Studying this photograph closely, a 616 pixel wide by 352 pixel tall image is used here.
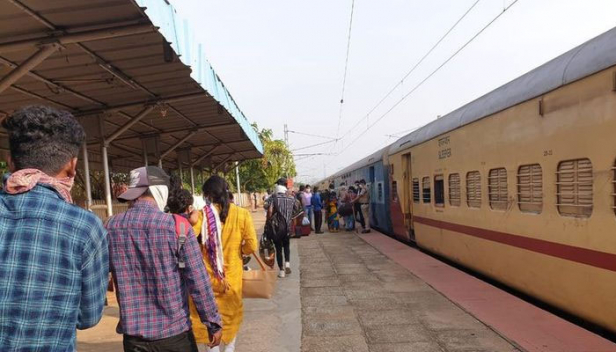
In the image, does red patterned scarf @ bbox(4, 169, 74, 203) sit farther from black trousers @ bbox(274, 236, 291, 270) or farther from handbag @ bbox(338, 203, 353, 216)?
handbag @ bbox(338, 203, 353, 216)

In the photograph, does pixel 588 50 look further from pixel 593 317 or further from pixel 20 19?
pixel 20 19

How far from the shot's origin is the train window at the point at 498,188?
19.1ft

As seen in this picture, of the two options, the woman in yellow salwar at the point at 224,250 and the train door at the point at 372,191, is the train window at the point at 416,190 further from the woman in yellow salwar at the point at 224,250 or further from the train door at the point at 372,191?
the woman in yellow salwar at the point at 224,250

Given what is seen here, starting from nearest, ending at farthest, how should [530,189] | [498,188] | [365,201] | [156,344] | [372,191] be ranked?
[156,344]
[530,189]
[498,188]
[365,201]
[372,191]

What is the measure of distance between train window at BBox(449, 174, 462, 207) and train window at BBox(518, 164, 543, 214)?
78.0 inches

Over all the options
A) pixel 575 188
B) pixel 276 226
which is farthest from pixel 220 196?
pixel 276 226

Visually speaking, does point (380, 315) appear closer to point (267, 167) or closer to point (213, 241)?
point (213, 241)

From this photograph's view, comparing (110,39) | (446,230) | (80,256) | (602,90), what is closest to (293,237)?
(446,230)

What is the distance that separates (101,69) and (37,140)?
4.77m

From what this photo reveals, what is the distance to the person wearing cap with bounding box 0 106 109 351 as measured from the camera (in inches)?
56.6

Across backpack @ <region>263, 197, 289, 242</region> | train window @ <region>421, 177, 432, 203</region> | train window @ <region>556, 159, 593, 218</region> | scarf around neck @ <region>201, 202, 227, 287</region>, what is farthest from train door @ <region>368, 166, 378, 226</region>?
scarf around neck @ <region>201, 202, 227, 287</region>

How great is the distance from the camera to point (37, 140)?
158 centimetres

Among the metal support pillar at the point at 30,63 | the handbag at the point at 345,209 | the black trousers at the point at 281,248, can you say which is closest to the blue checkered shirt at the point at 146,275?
the metal support pillar at the point at 30,63

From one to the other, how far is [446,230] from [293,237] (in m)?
6.22
